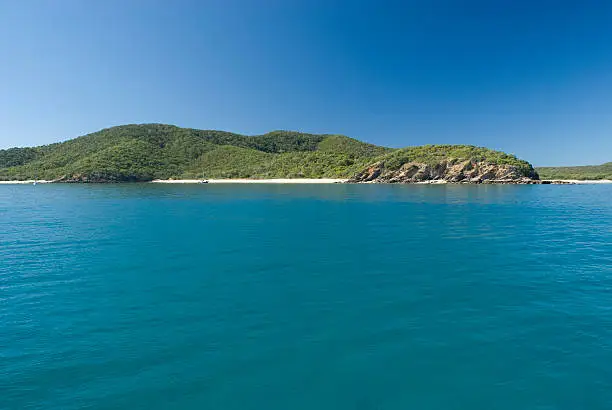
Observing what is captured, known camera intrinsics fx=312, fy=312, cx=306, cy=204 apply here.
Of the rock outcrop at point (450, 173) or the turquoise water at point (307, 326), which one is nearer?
the turquoise water at point (307, 326)

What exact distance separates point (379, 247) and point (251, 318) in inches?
551

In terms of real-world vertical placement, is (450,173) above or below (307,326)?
above

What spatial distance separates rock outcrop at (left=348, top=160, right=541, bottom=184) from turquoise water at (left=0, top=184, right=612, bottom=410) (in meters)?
132

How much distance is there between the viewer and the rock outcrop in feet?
465

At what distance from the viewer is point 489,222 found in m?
34.7

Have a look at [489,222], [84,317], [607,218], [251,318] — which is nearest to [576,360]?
[251,318]

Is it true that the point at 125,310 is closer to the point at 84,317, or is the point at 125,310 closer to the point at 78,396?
the point at 84,317

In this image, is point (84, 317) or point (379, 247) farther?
point (379, 247)

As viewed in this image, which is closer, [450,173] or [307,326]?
[307,326]

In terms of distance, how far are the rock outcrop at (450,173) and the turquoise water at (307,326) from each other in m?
132

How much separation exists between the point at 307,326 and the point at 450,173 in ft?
503

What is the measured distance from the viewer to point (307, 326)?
35.9ft

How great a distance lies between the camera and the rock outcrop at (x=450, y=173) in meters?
142

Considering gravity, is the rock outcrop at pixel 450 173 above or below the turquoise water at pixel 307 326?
above
